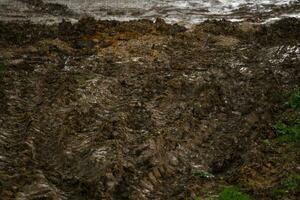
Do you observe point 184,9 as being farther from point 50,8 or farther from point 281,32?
point 281,32

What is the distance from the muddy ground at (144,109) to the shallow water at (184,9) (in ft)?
9.14

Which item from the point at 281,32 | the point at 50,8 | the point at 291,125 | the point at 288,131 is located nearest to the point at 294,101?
the point at 291,125

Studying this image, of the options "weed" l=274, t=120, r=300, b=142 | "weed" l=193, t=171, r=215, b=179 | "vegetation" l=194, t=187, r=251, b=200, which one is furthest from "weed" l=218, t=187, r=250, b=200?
"weed" l=274, t=120, r=300, b=142

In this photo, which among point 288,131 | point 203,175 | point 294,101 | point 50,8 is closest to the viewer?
point 203,175

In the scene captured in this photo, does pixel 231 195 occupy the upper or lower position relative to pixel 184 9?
lower

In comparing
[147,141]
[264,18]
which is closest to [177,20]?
[264,18]

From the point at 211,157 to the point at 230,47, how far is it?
6.67m

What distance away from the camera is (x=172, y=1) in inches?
894

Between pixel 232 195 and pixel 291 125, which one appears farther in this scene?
pixel 291 125

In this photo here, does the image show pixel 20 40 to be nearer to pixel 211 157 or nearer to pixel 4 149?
pixel 4 149

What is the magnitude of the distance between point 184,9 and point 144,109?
36.2 ft

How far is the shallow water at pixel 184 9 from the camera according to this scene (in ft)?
65.1

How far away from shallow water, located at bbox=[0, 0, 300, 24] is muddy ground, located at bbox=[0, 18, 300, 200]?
2.79 m

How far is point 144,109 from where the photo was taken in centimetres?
1102
